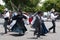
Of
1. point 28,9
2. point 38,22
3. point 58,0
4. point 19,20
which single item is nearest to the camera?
point 38,22

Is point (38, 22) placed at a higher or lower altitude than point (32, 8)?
lower

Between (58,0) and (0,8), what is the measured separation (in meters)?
14.1

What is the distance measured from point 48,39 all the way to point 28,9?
46.7 metres

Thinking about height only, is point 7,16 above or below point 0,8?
below

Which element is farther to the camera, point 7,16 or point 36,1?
point 36,1

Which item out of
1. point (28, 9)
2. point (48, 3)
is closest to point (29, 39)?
point (28, 9)

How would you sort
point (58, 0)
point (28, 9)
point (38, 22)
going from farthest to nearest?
point (58, 0), point (28, 9), point (38, 22)

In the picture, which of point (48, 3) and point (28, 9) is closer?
point (28, 9)

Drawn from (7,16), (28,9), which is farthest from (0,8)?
(7,16)

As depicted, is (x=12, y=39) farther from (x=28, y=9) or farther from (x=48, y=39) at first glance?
(x=28, y=9)

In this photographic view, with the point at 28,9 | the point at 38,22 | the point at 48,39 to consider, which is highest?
the point at 28,9

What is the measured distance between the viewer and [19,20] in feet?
54.6

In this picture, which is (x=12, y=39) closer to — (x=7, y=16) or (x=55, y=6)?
(x=7, y=16)

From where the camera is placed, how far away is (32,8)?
6378cm
